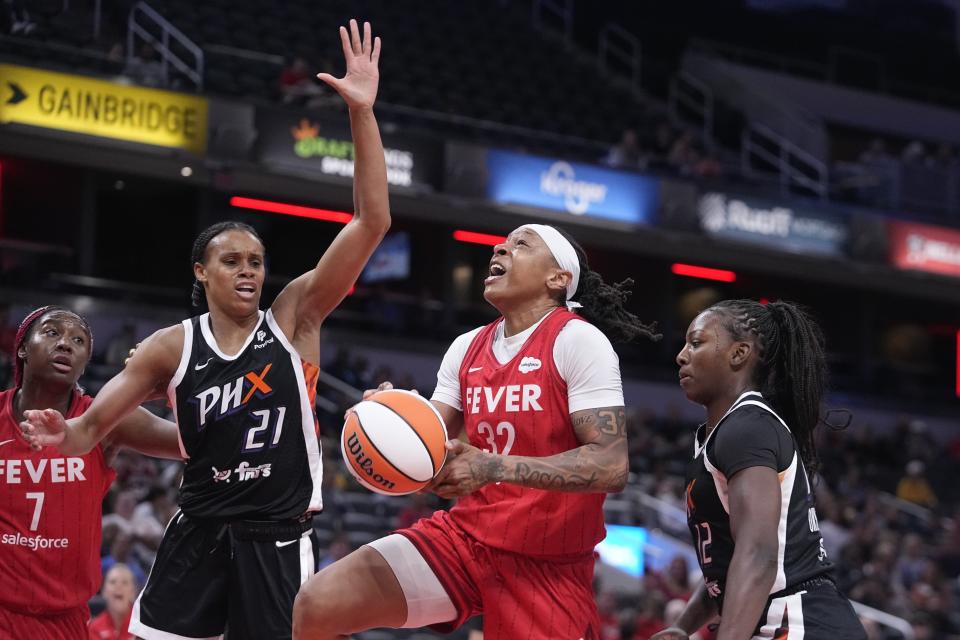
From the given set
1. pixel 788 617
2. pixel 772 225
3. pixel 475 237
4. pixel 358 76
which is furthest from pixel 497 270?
pixel 772 225

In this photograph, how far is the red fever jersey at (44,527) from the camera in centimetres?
522

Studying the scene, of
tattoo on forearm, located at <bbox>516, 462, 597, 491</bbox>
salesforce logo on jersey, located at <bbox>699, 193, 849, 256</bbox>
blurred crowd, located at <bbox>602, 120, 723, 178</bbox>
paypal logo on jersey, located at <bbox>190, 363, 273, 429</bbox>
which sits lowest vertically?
tattoo on forearm, located at <bbox>516, 462, 597, 491</bbox>

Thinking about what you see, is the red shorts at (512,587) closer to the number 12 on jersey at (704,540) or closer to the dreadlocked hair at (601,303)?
the number 12 on jersey at (704,540)

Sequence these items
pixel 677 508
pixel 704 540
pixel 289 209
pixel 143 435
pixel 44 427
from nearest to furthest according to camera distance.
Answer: pixel 704 540
pixel 44 427
pixel 143 435
pixel 677 508
pixel 289 209

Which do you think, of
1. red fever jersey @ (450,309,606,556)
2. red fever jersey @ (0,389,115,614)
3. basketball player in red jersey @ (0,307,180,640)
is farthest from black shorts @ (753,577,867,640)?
red fever jersey @ (0,389,115,614)

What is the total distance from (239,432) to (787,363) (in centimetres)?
204

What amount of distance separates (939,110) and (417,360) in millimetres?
14732

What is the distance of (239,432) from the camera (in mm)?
4914

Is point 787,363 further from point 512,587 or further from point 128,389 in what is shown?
point 128,389

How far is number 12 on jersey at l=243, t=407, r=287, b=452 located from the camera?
16.1 ft

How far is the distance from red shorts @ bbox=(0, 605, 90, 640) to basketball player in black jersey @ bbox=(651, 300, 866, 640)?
2473 millimetres

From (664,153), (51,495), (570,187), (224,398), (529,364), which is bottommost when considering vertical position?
(51,495)

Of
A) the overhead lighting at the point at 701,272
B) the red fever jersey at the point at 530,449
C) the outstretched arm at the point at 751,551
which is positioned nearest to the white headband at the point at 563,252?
the red fever jersey at the point at 530,449

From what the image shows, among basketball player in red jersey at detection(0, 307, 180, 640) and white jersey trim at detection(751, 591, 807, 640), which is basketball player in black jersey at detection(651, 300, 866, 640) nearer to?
white jersey trim at detection(751, 591, 807, 640)
